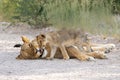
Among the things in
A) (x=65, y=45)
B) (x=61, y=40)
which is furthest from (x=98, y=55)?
(x=61, y=40)

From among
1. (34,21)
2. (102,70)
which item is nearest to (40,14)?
(34,21)

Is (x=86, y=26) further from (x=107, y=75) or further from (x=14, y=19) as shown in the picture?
(x=14, y=19)

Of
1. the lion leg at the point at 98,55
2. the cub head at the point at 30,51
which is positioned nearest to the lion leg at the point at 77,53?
the lion leg at the point at 98,55

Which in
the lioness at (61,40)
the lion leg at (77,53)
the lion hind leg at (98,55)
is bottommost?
the lion hind leg at (98,55)

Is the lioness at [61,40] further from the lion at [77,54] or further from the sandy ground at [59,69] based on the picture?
the sandy ground at [59,69]

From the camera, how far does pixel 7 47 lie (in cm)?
1216

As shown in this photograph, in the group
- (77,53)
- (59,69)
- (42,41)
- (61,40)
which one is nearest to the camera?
(59,69)

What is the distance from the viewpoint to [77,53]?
9477 millimetres

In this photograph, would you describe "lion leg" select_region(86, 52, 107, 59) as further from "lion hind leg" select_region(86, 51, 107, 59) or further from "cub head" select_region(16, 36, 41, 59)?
"cub head" select_region(16, 36, 41, 59)

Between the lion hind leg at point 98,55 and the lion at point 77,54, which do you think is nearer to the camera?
the lion at point 77,54

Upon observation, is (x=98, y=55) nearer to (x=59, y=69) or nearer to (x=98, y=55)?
(x=98, y=55)

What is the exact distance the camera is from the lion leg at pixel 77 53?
30.5ft

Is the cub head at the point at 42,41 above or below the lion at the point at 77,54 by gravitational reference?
above

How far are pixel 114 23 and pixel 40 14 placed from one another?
5.82 meters
